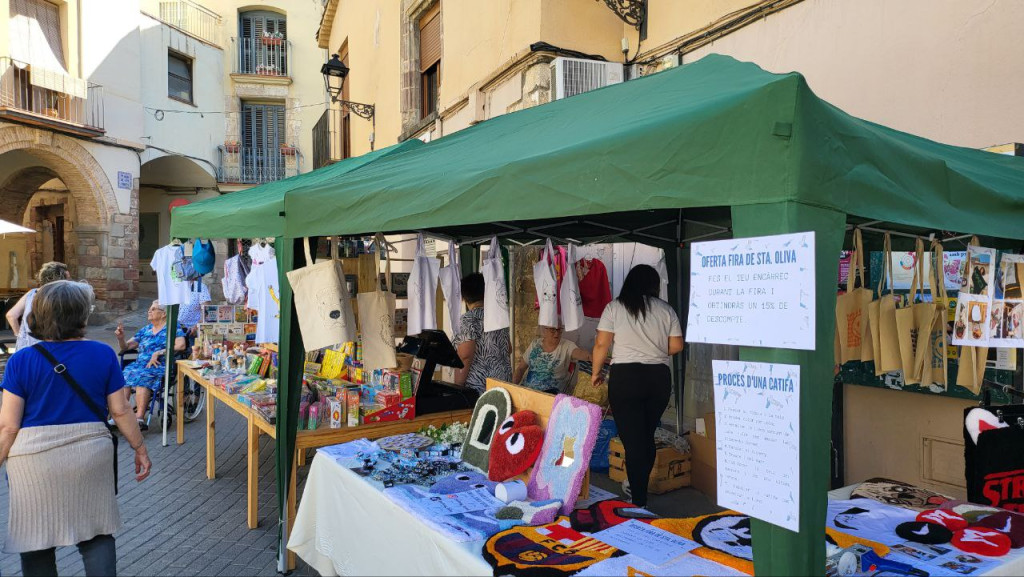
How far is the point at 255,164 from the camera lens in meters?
22.2

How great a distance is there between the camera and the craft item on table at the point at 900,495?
2.73m

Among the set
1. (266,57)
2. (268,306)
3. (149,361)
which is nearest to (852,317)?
(268,306)

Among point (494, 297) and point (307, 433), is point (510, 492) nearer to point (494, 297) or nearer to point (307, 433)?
point (307, 433)

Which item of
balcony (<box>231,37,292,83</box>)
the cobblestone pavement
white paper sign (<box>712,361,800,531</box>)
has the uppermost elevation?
balcony (<box>231,37,292,83</box>)

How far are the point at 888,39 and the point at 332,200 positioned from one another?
12.0 ft

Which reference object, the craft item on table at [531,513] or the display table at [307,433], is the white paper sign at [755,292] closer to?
the craft item on table at [531,513]

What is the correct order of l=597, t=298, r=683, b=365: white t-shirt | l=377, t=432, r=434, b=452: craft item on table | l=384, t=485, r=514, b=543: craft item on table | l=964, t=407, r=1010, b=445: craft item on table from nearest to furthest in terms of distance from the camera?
l=384, t=485, r=514, b=543: craft item on table < l=964, t=407, r=1010, b=445: craft item on table < l=377, t=432, r=434, b=452: craft item on table < l=597, t=298, r=683, b=365: white t-shirt

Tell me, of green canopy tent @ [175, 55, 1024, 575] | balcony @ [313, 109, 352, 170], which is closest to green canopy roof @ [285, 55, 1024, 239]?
green canopy tent @ [175, 55, 1024, 575]

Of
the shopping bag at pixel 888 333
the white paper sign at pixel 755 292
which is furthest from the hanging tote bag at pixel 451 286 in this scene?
the white paper sign at pixel 755 292

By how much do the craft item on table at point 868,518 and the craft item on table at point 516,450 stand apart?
1.20 metres

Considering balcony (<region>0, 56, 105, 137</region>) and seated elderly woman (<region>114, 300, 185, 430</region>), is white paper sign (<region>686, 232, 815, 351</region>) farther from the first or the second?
balcony (<region>0, 56, 105, 137</region>)

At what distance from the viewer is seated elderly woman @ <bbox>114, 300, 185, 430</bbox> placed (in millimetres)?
6258

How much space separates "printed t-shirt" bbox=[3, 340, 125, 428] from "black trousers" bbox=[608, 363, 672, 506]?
9.06 ft

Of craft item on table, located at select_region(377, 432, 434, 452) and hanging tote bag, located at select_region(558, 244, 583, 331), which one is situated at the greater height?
hanging tote bag, located at select_region(558, 244, 583, 331)
